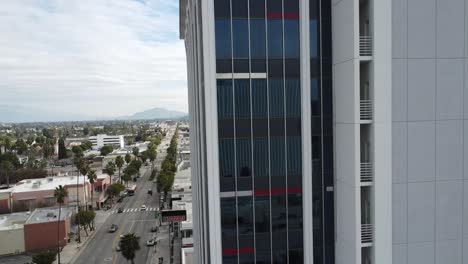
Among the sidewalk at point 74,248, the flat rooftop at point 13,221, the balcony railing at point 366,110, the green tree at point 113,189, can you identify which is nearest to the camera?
the balcony railing at point 366,110

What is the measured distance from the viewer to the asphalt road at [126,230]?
1708 inches

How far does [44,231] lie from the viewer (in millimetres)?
46531

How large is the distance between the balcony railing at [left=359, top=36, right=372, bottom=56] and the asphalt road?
38330mm

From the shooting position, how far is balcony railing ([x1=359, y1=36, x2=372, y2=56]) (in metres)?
12.2

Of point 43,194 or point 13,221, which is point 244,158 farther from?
point 43,194

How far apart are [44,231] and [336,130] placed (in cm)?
4674

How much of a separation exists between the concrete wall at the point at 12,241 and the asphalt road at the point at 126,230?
826 centimetres

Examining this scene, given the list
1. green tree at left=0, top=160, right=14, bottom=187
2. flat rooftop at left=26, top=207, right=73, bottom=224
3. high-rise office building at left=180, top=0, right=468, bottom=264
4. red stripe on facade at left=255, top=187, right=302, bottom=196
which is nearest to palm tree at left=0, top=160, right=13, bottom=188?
green tree at left=0, top=160, right=14, bottom=187

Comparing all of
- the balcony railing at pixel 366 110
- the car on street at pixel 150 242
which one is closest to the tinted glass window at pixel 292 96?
the balcony railing at pixel 366 110

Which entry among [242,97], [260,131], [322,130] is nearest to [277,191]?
[260,131]
